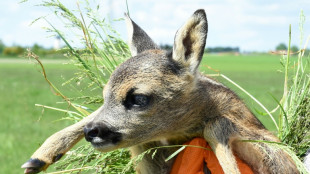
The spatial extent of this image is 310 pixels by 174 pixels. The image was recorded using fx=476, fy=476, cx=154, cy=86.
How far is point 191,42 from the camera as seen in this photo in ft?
9.03

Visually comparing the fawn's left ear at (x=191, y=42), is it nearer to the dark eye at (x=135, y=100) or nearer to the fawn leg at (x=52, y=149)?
the dark eye at (x=135, y=100)

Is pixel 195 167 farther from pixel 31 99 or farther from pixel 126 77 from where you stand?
pixel 31 99

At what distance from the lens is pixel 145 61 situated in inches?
105

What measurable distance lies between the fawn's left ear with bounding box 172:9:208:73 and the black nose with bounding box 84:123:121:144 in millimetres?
583

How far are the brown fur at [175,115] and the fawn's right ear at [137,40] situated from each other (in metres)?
0.07

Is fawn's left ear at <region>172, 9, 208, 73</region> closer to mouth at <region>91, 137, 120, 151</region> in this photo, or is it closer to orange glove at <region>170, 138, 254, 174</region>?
orange glove at <region>170, 138, 254, 174</region>

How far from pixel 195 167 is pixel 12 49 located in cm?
8161

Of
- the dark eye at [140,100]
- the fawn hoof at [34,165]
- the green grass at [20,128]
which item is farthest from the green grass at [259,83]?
the green grass at [20,128]

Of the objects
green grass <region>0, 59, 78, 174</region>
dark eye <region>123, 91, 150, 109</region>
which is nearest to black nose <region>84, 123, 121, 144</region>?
dark eye <region>123, 91, 150, 109</region>

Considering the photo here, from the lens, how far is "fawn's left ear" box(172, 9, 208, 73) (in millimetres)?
2652

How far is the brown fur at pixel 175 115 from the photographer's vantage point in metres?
2.57

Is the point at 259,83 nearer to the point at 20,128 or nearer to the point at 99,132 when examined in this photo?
the point at 20,128

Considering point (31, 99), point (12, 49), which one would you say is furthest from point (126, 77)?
point (12, 49)

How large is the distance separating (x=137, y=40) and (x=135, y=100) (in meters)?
0.63
